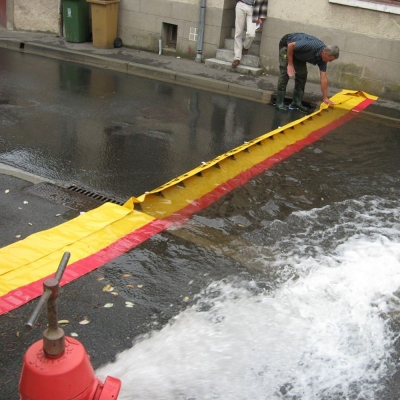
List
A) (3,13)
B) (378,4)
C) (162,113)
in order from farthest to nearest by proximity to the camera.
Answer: (3,13)
(378,4)
(162,113)

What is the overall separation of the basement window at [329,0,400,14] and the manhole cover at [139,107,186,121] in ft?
14.7

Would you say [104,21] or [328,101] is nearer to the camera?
[328,101]

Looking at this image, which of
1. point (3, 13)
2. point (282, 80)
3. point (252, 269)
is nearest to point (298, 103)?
point (282, 80)

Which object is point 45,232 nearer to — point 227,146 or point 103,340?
point 103,340

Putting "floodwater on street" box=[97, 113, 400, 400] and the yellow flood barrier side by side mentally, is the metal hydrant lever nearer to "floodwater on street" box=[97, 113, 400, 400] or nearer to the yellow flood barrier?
"floodwater on street" box=[97, 113, 400, 400]

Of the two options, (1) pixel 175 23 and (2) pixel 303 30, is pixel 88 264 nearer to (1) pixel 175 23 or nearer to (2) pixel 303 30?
(2) pixel 303 30

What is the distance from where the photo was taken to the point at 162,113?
949 cm

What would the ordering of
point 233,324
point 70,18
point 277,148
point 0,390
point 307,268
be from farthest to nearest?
point 70,18 → point 277,148 → point 307,268 → point 233,324 → point 0,390

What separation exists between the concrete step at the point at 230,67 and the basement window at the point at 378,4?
224 centimetres

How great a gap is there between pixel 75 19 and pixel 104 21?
0.91 metres

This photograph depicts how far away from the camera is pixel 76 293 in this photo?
429 centimetres

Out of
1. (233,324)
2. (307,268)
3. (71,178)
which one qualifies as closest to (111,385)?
(233,324)

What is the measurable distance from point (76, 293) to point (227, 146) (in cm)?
438

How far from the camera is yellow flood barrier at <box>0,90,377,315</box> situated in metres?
4.42
